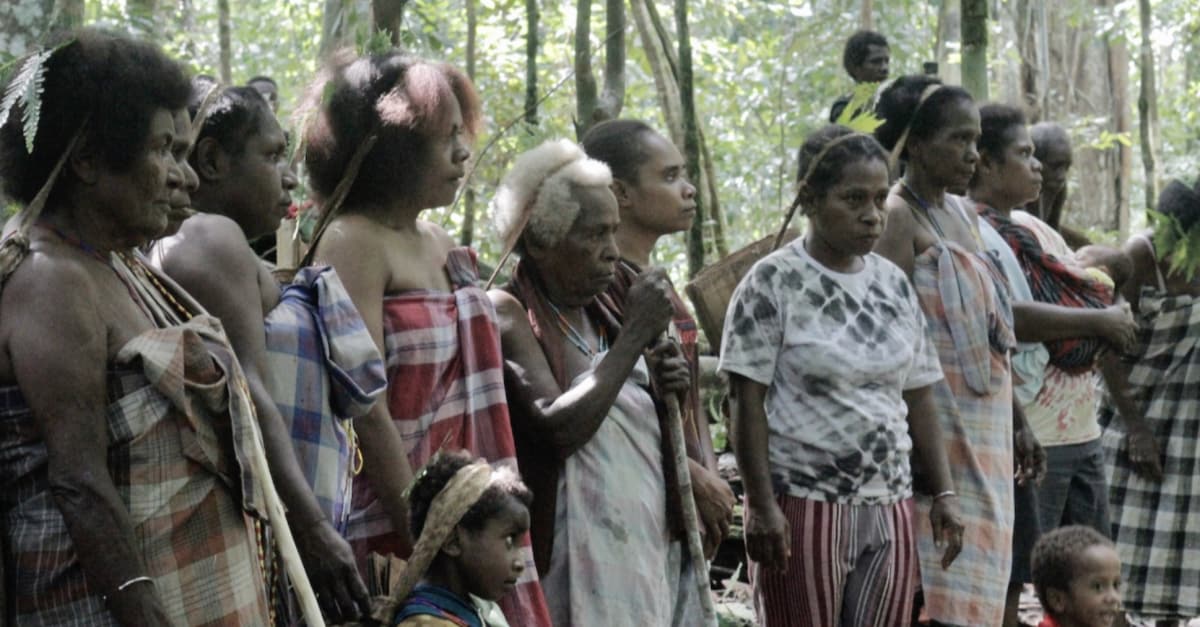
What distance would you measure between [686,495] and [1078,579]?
1.85 meters

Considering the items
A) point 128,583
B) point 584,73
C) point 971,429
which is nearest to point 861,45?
point 584,73

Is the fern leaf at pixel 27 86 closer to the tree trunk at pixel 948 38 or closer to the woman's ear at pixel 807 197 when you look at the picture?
the woman's ear at pixel 807 197

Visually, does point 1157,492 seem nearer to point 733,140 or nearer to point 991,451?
point 991,451

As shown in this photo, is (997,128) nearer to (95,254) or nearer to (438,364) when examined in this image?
(438,364)

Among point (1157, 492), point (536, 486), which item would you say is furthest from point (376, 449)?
point (1157, 492)

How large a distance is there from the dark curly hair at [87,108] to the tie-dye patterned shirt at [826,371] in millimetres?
2272

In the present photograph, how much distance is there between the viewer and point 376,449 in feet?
11.7

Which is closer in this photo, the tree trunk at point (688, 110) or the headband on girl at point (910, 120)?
the headband on girl at point (910, 120)

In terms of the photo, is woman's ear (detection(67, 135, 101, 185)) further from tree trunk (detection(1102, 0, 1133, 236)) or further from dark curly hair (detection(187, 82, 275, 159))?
tree trunk (detection(1102, 0, 1133, 236))

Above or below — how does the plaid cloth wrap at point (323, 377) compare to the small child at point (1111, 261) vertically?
above

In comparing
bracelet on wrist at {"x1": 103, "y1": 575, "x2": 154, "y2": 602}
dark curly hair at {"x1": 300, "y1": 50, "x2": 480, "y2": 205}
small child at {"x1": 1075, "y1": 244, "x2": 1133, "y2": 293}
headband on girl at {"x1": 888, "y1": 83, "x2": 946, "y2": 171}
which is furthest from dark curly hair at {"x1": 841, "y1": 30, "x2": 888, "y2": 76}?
bracelet on wrist at {"x1": 103, "y1": 575, "x2": 154, "y2": 602}

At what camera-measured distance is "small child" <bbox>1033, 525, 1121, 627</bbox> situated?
5242mm

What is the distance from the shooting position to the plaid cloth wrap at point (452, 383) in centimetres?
369

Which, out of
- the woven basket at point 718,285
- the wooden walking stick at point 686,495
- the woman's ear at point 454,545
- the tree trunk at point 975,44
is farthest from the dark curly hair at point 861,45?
the woman's ear at point 454,545
